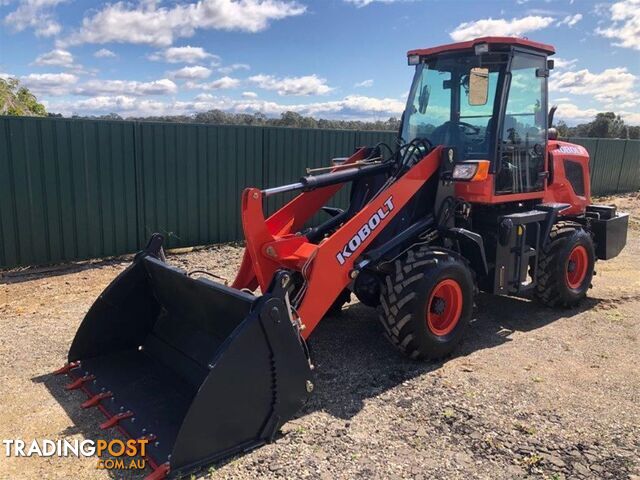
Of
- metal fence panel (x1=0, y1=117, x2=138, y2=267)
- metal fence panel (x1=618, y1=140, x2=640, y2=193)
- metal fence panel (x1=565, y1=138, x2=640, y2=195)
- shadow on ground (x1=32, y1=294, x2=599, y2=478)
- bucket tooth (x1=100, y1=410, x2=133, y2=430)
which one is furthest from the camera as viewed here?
metal fence panel (x1=618, y1=140, x2=640, y2=193)

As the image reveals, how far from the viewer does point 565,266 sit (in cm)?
606

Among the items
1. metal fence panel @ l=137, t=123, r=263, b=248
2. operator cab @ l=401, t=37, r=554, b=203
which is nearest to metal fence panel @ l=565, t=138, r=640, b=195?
metal fence panel @ l=137, t=123, r=263, b=248

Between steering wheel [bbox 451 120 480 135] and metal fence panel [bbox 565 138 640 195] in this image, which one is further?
metal fence panel [bbox 565 138 640 195]

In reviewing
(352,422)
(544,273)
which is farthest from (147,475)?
(544,273)

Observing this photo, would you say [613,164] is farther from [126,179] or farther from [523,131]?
[126,179]

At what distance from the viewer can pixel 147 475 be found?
311cm

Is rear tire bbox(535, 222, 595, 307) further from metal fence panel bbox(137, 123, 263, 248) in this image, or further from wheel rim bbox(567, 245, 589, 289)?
metal fence panel bbox(137, 123, 263, 248)

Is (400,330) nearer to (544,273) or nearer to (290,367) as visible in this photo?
(290,367)

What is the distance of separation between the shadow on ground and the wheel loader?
6.1 inches

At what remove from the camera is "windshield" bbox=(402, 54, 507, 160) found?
17.4 feet

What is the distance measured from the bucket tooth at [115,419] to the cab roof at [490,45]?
4265mm

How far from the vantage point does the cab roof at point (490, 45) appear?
5164mm

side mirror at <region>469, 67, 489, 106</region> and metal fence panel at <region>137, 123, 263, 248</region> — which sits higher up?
side mirror at <region>469, 67, 489, 106</region>

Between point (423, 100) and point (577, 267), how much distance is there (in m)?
2.70
